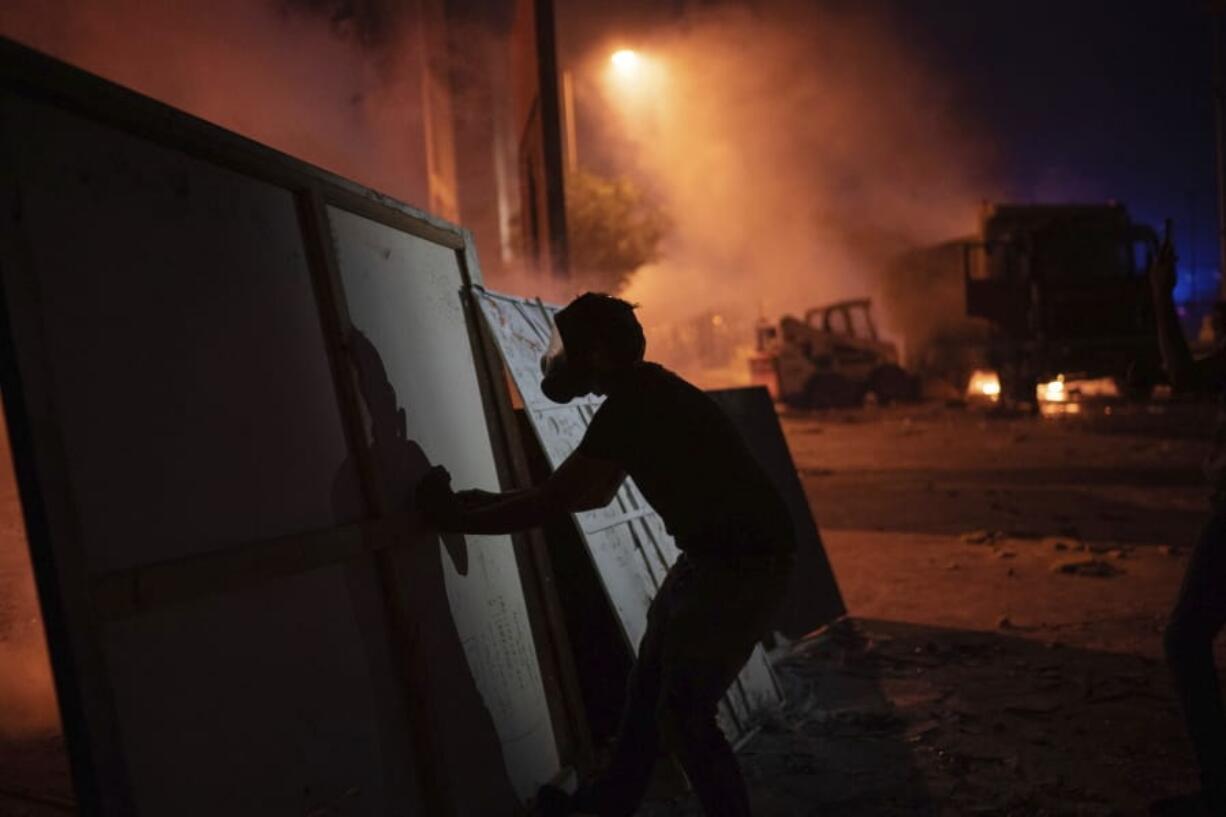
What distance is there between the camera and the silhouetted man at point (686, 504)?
7.77 feet

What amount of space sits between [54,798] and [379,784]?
173 cm

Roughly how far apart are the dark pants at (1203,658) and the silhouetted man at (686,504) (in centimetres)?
147

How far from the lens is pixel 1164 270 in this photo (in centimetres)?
302

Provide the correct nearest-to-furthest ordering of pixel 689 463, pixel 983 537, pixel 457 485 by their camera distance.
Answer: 1. pixel 689 463
2. pixel 457 485
3. pixel 983 537

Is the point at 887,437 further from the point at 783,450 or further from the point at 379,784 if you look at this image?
the point at 379,784

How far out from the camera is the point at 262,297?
89.3 inches

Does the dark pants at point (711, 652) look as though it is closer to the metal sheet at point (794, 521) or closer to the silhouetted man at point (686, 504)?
the silhouetted man at point (686, 504)

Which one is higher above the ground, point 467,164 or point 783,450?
point 467,164

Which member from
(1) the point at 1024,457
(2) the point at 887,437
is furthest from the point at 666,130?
(1) the point at 1024,457

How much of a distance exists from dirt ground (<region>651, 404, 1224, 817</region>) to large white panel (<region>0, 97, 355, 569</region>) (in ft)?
6.76

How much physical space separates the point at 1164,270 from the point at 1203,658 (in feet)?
4.28

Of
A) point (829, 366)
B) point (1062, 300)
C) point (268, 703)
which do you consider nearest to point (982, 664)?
point (268, 703)

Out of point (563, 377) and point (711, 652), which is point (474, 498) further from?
point (711, 652)

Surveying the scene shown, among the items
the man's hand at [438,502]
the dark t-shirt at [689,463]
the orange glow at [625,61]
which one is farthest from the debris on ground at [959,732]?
the orange glow at [625,61]
